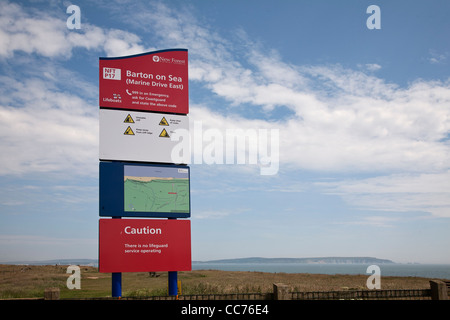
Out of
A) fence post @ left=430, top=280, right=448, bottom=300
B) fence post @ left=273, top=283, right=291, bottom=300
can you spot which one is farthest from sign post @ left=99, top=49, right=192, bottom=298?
fence post @ left=430, top=280, right=448, bottom=300

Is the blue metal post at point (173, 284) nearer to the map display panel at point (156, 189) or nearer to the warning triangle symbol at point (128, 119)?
the map display panel at point (156, 189)

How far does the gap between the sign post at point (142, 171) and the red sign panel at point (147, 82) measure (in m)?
Result: 0.04

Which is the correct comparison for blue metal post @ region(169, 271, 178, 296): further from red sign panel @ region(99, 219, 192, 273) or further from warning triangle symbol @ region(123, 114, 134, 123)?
warning triangle symbol @ region(123, 114, 134, 123)

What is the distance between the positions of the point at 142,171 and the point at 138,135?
1.55 meters

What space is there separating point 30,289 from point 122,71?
58.5ft

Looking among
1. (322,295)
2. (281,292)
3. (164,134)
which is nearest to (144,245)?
(164,134)

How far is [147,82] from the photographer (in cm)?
1842

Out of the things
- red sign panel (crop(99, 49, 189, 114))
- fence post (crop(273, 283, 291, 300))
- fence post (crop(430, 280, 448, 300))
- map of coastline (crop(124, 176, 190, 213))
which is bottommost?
fence post (crop(430, 280, 448, 300))

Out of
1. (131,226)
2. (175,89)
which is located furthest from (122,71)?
(131,226)

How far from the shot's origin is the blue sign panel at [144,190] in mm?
17125

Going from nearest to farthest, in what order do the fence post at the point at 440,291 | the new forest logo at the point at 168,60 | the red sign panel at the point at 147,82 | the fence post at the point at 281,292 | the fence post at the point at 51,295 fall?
1. the fence post at the point at 51,295
2. the fence post at the point at 281,292
3. the fence post at the point at 440,291
4. the red sign panel at the point at 147,82
5. the new forest logo at the point at 168,60

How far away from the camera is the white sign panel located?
1744 cm

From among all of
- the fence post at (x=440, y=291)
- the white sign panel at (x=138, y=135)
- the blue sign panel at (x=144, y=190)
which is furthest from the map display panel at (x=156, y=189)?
the fence post at (x=440, y=291)
